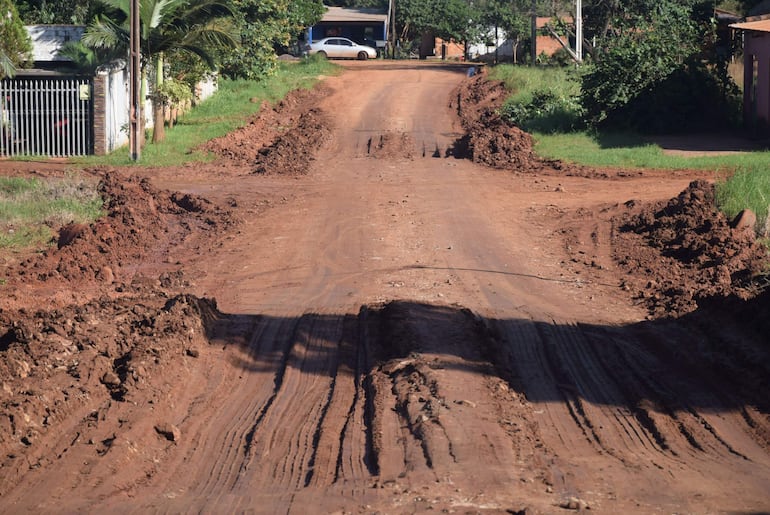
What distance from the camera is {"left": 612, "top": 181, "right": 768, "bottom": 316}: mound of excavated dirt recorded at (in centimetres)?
1274

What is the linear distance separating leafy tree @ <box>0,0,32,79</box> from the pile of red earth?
1296 cm

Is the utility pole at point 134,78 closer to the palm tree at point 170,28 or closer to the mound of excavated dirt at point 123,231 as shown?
the palm tree at point 170,28

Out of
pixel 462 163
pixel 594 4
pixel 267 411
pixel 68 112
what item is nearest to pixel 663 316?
pixel 267 411

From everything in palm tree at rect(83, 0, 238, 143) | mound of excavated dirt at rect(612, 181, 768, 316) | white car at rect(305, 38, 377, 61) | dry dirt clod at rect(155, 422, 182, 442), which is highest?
white car at rect(305, 38, 377, 61)

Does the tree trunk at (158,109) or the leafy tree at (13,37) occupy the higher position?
the leafy tree at (13,37)

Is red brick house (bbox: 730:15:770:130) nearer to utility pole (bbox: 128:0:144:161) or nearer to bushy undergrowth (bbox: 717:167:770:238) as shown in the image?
bushy undergrowth (bbox: 717:167:770:238)

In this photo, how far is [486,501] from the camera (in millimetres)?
6117

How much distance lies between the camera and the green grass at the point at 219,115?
24.9m

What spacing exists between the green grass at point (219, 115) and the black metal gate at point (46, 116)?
93cm

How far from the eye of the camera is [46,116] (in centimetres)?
2531

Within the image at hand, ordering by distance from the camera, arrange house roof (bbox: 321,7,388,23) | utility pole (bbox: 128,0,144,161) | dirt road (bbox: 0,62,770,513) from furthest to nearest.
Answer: house roof (bbox: 321,7,388,23) < utility pole (bbox: 128,0,144,161) < dirt road (bbox: 0,62,770,513)

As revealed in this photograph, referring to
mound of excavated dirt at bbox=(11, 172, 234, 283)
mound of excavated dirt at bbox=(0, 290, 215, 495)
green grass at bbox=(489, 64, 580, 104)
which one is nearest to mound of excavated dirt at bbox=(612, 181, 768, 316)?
mound of excavated dirt at bbox=(0, 290, 215, 495)

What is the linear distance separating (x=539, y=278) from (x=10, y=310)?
6.89 metres

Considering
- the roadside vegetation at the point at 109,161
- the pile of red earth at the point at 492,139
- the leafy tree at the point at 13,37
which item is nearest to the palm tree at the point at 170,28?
the roadside vegetation at the point at 109,161
